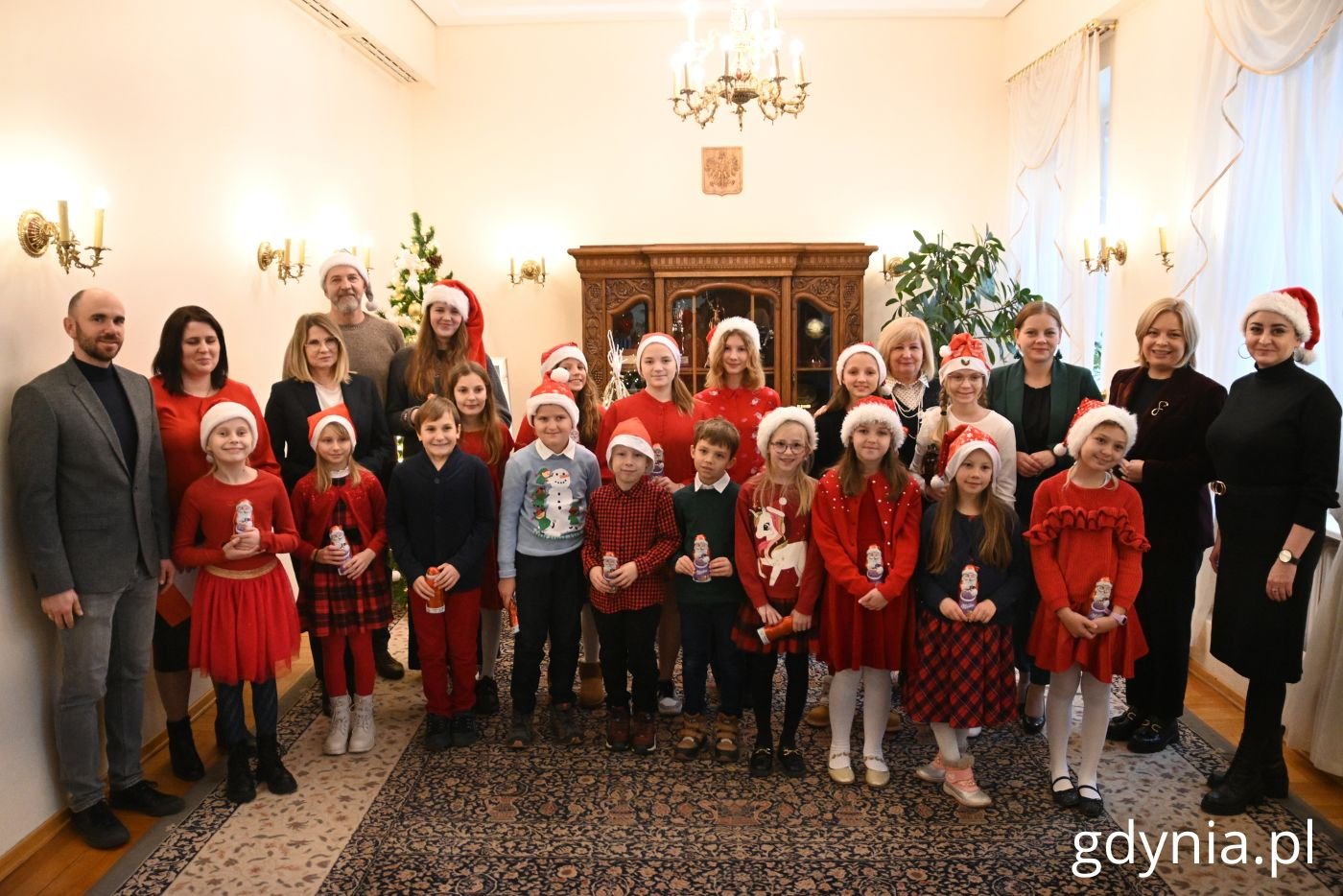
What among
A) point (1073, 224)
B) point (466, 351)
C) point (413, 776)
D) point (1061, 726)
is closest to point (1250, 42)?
point (1073, 224)

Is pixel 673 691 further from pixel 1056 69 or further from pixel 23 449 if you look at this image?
pixel 1056 69

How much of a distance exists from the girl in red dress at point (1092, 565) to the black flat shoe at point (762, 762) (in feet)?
3.04

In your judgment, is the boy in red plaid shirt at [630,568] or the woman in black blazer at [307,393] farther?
the woman in black blazer at [307,393]

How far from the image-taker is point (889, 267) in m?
6.48

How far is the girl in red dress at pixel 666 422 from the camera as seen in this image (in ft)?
11.3

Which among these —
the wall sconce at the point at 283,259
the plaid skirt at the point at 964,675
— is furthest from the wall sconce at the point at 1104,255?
the wall sconce at the point at 283,259

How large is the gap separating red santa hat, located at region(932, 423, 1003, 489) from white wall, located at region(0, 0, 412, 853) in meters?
2.81

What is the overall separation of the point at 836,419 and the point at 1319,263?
1.93 meters

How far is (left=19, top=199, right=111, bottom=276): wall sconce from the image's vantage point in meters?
2.60

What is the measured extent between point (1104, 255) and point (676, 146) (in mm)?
3168

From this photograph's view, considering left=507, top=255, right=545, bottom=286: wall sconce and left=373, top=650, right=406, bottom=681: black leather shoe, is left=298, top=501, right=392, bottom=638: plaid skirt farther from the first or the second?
left=507, top=255, right=545, bottom=286: wall sconce

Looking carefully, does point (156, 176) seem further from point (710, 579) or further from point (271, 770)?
point (710, 579)

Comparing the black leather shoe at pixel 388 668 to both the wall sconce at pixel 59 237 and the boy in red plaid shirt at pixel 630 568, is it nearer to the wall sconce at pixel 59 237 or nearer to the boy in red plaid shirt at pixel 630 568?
the boy in red plaid shirt at pixel 630 568

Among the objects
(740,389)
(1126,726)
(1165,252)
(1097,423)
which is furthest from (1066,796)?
(1165,252)
